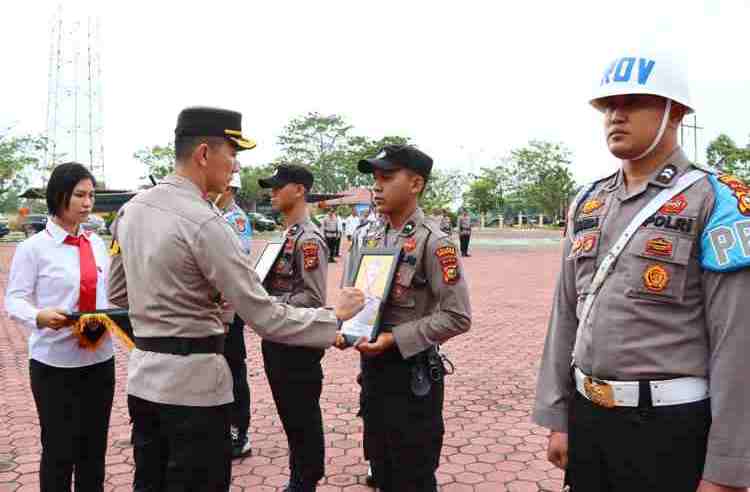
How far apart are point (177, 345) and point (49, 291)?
1223 millimetres

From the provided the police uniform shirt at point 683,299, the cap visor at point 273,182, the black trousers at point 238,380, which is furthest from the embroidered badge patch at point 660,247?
the black trousers at point 238,380

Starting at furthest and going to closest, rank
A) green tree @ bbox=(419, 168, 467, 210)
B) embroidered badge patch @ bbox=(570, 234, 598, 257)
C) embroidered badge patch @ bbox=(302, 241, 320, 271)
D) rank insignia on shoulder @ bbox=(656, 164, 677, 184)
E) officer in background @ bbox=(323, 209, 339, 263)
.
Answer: green tree @ bbox=(419, 168, 467, 210) < officer in background @ bbox=(323, 209, 339, 263) < embroidered badge patch @ bbox=(302, 241, 320, 271) < embroidered badge patch @ bbox=(570, 234, 598, 257) < rank insignia on shoulder @ bbox=(656, 164, 677, 184)

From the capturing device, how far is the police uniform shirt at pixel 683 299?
164 cm

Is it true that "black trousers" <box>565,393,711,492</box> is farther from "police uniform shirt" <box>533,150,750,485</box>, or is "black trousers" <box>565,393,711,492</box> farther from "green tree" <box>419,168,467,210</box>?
"green tree" <box>419,168,467,210</box>

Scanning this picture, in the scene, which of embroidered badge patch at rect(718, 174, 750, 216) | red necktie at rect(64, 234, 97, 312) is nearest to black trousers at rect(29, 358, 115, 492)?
red necktie at rect(64, 234, 97, 312)

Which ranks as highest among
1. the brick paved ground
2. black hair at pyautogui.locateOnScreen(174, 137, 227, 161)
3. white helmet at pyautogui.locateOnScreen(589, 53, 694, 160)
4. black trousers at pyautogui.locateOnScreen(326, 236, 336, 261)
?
white helmet at pyautogui.locateOnScreen(589, 53, 694, 160)

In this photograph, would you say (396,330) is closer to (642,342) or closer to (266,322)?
(266,322)

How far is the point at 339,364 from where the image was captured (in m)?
6.76

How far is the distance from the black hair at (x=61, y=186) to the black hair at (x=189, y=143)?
1039 millimetres

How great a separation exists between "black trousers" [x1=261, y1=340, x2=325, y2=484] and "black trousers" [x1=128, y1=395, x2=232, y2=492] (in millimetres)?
1033

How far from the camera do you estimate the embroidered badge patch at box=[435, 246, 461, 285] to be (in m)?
2.79

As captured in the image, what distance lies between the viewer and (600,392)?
184 centimetres

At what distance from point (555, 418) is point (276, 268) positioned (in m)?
2.12

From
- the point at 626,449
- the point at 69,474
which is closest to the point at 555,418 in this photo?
the point at 626,449
